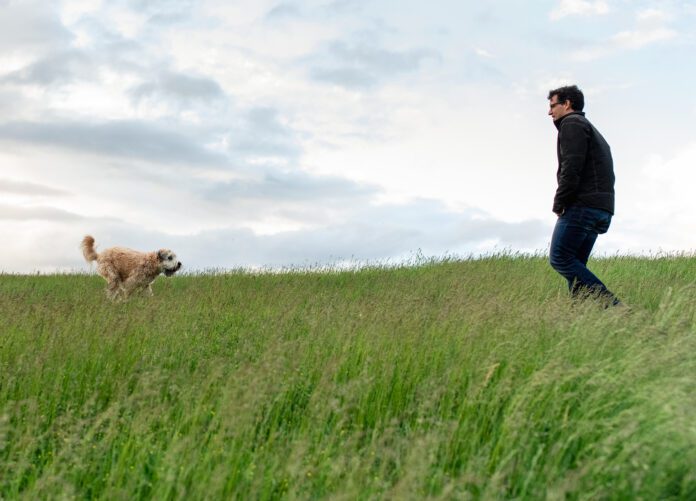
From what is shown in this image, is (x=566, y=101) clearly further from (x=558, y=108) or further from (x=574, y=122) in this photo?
(x=574, y=122)

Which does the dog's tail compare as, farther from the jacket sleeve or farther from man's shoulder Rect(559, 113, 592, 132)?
man's shoulder Rect(559, 113, 592, 132)

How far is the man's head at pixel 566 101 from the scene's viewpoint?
863 centimetres

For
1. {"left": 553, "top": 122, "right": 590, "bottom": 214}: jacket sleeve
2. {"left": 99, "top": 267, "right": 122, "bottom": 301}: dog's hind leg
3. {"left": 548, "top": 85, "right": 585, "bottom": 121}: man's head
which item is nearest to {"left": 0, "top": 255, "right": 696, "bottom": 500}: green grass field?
{"left": 553, "top": 122, "right": 590, "bottom": 214}: jacket sleeve

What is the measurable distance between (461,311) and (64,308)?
5.04 metres

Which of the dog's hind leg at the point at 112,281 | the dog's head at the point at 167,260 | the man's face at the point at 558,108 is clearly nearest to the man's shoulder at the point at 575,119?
the man's face at the point at 558,108

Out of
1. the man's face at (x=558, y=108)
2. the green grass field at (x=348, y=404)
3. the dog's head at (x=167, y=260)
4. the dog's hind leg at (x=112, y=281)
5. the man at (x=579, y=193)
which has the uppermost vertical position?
the man's face at (x=558, y=108)

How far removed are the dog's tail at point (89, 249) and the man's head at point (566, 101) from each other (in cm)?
864

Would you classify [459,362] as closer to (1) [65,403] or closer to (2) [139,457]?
(2) [139,457]

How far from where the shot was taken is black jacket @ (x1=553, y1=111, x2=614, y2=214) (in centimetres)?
820

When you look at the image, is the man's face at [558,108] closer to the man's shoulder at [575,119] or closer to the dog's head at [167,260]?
the man's shoulder at [575,119]

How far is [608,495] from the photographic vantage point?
3.57 meters

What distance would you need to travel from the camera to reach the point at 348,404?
4.91 m

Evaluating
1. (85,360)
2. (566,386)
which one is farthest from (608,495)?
(85,360)

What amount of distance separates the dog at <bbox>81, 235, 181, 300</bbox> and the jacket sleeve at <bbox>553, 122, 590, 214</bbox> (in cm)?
719
